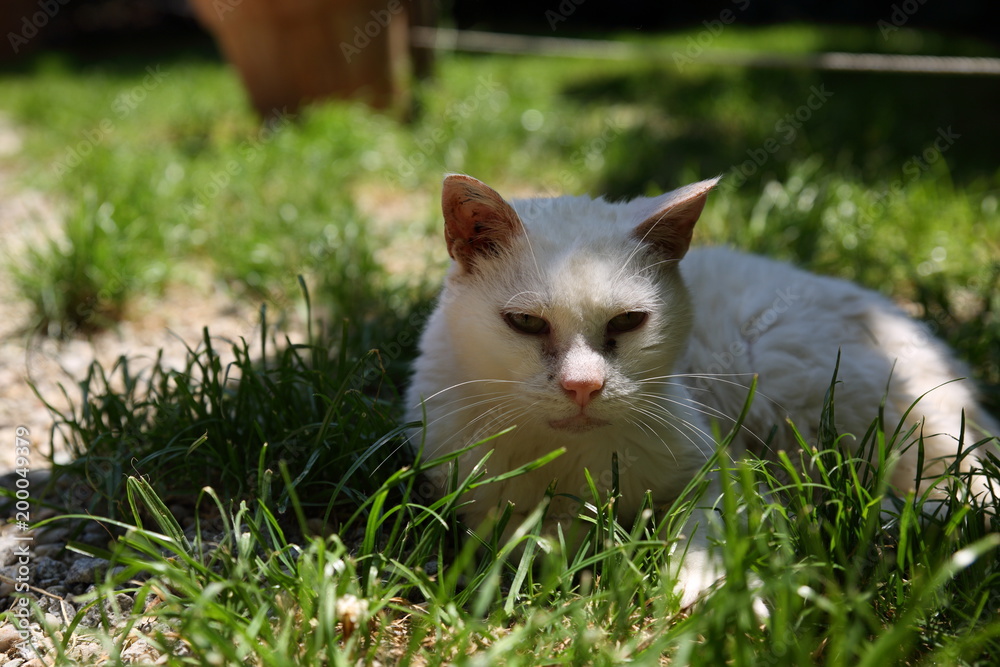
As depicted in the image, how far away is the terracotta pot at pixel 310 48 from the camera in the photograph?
5.44 m

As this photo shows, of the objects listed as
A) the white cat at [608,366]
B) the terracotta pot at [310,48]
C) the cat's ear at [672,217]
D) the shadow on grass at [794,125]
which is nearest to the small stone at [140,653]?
the white cat at [608,366]

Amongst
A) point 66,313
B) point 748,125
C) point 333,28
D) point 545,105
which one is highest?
point 333,28

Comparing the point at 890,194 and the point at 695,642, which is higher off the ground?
the point at 890,194

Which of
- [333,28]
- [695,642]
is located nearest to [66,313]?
[695,642]

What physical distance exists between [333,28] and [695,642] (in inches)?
209

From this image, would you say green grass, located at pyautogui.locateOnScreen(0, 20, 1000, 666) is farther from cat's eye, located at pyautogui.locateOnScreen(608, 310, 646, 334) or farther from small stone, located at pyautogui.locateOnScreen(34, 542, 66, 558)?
cat's eye, located at pyautogui.locateOnScreen(608, 310, 646, 334)

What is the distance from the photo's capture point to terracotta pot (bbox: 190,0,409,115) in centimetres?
544

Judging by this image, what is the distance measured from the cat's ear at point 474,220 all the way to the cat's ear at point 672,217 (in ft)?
1.05

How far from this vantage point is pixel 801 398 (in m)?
2.22

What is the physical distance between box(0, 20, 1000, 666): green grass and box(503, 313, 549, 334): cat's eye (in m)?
0.41

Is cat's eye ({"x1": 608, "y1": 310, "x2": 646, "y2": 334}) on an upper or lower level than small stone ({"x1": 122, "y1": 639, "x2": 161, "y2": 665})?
upper

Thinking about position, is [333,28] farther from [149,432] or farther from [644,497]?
[644,497]

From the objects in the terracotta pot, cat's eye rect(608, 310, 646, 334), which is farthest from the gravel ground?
the terracotta pot

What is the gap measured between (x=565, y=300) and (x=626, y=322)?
19cm
